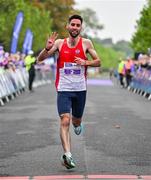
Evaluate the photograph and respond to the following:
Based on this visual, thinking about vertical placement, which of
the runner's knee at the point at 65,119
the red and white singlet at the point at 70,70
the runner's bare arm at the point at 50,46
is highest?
the runner's bare arm at the point at 50,46

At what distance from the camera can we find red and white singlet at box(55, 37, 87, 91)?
8.86 m

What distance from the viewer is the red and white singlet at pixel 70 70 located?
886 centimetres

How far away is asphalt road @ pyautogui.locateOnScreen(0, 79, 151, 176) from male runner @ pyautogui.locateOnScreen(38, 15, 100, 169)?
62 centimetres

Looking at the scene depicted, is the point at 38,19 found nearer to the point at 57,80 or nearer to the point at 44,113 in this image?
the point at 44,113

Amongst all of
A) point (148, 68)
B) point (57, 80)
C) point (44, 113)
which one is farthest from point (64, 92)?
point (148, 68)

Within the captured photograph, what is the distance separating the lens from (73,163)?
28.2ft

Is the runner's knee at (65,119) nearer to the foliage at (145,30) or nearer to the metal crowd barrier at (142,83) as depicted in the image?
the metal crowd barrier at (142,83)

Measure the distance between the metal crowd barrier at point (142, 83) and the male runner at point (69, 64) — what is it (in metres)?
17.0

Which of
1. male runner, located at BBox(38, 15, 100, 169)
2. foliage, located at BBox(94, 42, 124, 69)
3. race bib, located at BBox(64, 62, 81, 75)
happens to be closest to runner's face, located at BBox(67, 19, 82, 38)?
male runner, located at BBox(38, 15, 100, 169)

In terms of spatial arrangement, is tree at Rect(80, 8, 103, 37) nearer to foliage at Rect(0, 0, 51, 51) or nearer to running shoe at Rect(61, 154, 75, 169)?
foliage at Rect(0, 0, 51, 51)

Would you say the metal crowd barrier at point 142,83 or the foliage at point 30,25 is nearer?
the metal crowd barrier at point 142,83

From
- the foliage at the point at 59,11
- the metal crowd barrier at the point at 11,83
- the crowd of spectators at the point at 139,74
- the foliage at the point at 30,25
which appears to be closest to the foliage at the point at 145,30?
the crowd of spectators at the point at 139,74

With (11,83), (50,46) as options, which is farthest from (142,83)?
(50,46)

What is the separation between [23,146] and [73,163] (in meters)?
2.49
